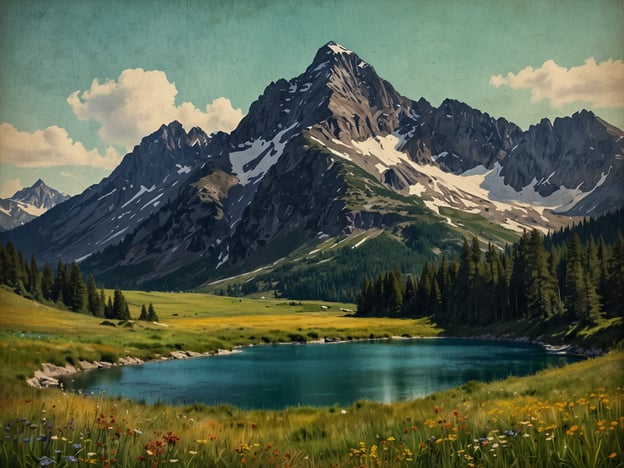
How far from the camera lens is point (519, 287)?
137875mm

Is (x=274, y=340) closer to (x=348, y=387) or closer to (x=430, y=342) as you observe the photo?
(x=430, y=342)

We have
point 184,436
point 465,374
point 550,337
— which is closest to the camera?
point 184,436

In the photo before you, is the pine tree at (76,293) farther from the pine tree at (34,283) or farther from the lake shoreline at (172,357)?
the lake shoreline at (172,357)

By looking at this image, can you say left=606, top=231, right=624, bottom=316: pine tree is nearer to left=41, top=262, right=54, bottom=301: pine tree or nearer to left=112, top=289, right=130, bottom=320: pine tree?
left=112, top=289, right=130, bottom=320: pine tree

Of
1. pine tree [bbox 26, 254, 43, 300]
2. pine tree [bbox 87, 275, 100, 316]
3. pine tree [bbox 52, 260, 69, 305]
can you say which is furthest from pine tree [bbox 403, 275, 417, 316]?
pine tree [bbox 26, 254, 43, 300]

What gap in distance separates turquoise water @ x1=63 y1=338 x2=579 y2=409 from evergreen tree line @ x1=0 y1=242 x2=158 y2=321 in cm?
4880

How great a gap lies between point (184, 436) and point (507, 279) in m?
135

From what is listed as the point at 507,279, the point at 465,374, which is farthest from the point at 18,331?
the point at 507,279

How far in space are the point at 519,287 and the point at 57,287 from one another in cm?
10263

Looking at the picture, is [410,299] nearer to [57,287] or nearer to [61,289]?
[61,289]

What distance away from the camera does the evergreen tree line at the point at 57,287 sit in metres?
132

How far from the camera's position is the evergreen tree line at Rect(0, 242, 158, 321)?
13212 centimetres

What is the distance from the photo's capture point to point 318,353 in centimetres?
10344

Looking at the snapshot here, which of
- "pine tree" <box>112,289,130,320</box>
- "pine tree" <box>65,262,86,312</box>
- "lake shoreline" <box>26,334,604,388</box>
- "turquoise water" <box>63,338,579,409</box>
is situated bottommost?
"turquoise water" <box>63,338,579,409</box>
